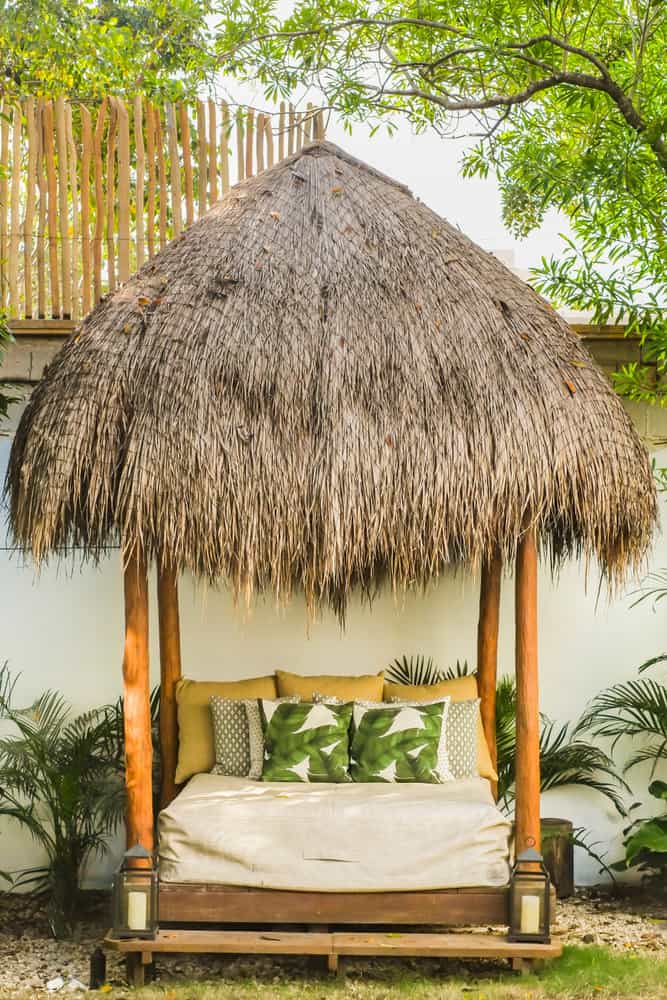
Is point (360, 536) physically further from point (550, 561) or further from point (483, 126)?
point (483, 126)

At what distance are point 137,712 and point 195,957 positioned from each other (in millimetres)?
1190

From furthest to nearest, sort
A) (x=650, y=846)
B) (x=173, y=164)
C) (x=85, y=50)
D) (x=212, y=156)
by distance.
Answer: (x=85, y=50), (x=212, y=156), (x=173, y=164), (x=650, y=846)

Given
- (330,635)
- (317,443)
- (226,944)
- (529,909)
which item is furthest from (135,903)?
(330,635)

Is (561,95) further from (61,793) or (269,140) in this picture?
(61,793)

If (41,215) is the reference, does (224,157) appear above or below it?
above

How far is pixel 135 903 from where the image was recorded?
14.3 ft

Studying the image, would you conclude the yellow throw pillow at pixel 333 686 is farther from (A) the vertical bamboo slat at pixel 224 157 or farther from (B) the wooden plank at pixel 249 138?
(B) the wooden plank at pixel 249 138

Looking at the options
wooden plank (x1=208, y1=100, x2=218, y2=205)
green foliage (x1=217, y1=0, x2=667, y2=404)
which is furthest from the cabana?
wooden plank (x1=208, y1=100, x2=218, y2=205)

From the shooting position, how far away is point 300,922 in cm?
442

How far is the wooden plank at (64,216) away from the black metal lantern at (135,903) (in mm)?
3265

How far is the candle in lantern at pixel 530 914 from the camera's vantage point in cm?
437

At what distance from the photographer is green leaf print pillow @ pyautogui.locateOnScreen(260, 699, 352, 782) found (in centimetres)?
520

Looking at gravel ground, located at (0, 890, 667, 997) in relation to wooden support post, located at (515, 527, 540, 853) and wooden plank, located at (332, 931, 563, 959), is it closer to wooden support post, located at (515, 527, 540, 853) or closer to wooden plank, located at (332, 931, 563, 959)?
wooden plank, located at (332, 931, 563, 959)

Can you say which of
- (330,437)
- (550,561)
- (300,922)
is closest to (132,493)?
(330,437)
